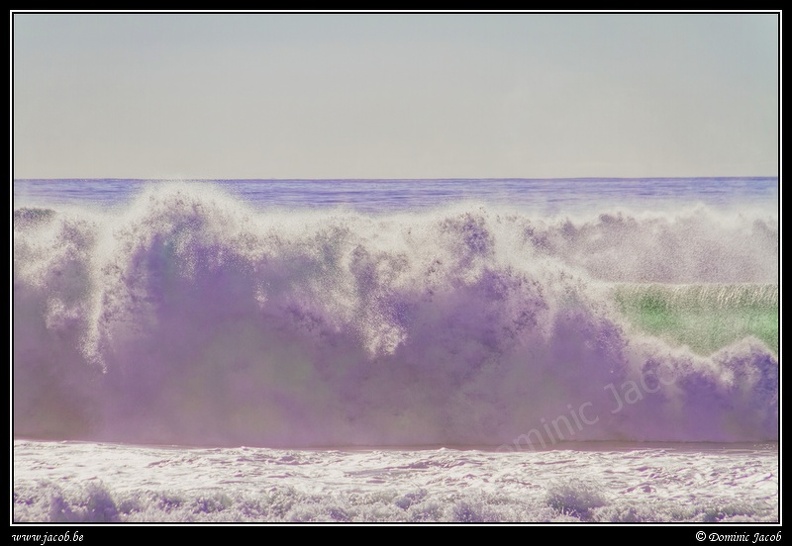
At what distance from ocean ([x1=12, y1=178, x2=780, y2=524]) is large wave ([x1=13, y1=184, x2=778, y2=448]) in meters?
0.01

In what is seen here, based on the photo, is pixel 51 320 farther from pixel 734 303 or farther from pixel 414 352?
pixel 734 303

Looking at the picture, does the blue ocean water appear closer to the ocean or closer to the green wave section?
the ocean

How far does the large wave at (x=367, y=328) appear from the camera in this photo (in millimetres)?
4582

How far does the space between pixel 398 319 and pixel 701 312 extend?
73.3 inches

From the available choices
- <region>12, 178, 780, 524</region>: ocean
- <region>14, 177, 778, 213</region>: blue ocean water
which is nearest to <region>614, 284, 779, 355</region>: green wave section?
<region>12, 178, 780, 524</region>: ocean

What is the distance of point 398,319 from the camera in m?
4.69

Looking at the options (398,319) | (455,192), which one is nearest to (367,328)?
(398,319)

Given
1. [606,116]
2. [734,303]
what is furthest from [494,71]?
[734,303]

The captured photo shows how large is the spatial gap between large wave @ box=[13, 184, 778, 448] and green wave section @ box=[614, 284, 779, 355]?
0.06 meters

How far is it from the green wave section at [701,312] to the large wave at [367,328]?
62mm

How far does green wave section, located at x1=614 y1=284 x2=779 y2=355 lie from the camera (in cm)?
470

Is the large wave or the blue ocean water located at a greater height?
the blue ocean water

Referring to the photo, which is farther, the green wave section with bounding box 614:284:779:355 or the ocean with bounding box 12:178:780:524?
the green wave section with bounding box 614:284:779:355

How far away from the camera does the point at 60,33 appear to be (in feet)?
14.9
